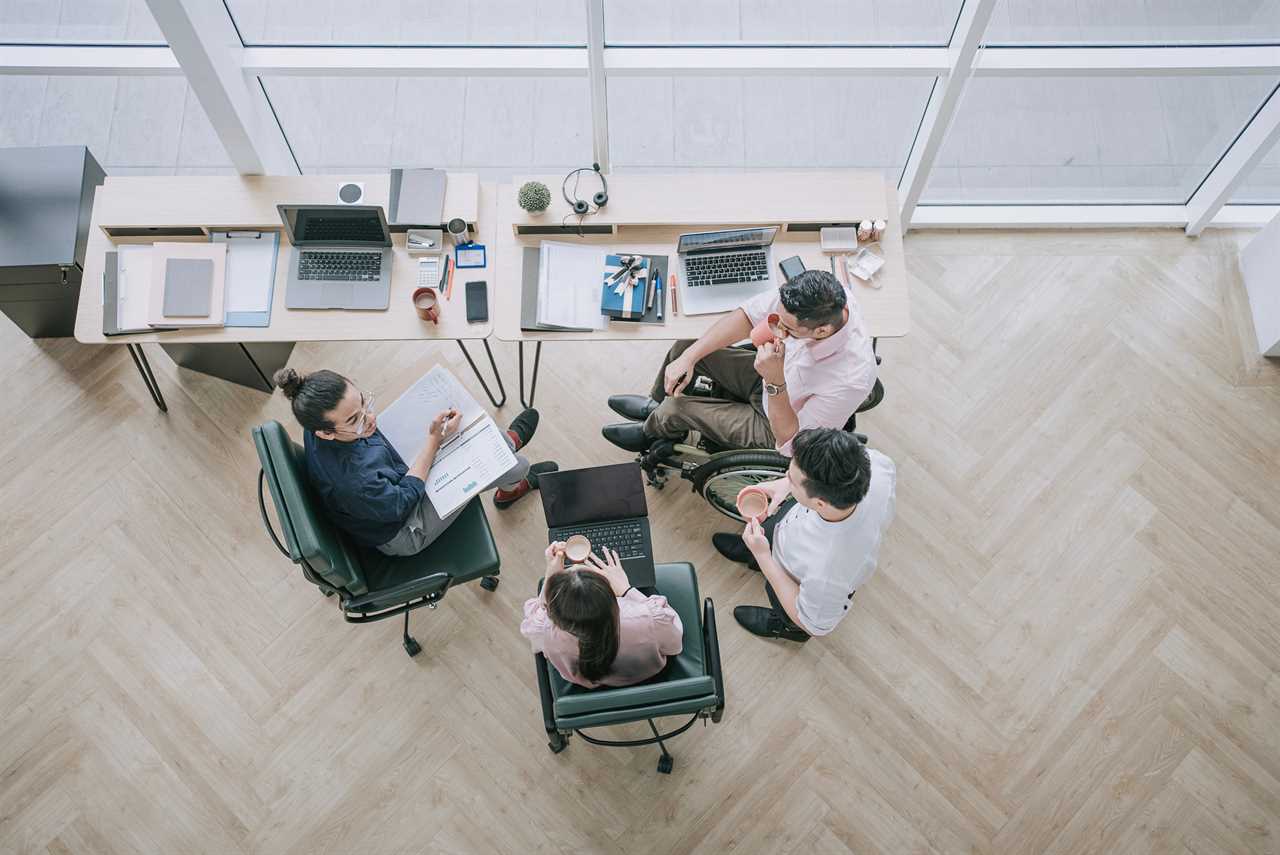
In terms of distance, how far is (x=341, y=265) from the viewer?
3.09 m

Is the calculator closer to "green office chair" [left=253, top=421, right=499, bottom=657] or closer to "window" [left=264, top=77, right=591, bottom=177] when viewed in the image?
"green office chair" [left=253, top=421, right=499, bottom=657]

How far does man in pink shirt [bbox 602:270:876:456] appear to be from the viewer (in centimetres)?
257

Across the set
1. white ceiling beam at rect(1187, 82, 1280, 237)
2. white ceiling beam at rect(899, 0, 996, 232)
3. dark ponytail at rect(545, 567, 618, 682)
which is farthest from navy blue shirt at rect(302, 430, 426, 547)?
white ceiling beam at rect(1187, 82, 1280, 237)

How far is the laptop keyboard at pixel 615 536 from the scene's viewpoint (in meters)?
2.91

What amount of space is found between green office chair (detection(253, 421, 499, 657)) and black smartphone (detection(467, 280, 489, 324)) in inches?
26.3

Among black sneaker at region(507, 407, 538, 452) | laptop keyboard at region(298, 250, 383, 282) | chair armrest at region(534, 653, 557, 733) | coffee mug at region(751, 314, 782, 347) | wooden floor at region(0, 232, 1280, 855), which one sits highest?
laptop keyboard at region(298, 250, 383, 282)

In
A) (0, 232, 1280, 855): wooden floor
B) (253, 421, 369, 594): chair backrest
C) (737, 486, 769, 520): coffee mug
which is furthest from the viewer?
(0, 232, 1280, 855): wooden floor

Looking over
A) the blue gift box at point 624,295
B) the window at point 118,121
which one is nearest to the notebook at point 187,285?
the window at point 118,121

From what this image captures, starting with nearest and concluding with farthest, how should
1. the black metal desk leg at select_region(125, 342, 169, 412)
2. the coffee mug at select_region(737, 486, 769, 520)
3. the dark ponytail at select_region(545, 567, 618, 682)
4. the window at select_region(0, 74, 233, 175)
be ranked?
the dark ponytail at select_region(545, 567, 618, 682)
the coffee mug at select_region(737, 486, 769, 520)
the black metal desk leg at select_region(125, 342, 169, 412)
the window at select_region(0, 74, 233, 175)

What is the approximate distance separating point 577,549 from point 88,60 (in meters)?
2.85

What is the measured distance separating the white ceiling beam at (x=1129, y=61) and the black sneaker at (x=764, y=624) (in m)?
2.38

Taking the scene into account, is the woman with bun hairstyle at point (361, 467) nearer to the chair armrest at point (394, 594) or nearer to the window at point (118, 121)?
the chair armrest at point (394, 594)

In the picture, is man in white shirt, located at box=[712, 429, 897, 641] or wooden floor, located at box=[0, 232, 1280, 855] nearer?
man in white shirt, located at box=[712, 429, 897, 641]

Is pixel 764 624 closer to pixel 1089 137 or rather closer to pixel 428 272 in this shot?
pixel 428 272
